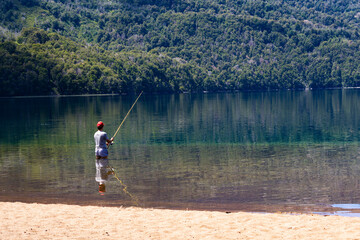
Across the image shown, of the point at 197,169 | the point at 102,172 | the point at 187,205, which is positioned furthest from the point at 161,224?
the point at 197,169

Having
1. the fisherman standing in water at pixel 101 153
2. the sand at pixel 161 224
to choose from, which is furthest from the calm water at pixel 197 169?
the sand at pixel 161 224

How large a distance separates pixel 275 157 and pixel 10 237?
18.0 metres

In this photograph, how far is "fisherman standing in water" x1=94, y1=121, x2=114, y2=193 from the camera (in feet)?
65.9

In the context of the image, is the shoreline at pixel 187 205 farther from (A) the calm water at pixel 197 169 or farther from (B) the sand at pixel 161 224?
(B) the sand at pixel 161 224

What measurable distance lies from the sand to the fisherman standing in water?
6.14 m

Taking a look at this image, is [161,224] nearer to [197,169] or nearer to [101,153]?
[101,153]

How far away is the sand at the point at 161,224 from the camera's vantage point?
420 inches

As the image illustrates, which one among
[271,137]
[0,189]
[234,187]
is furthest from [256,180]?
[271,137]

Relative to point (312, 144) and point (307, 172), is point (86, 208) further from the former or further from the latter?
point (312, 144)

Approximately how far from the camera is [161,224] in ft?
→ 38.6

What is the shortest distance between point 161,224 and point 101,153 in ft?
33.4

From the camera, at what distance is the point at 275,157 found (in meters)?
26.1

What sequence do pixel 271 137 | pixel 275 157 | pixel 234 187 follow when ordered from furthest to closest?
pixel 271 137 → pixel 275 157 → pixel 234 187

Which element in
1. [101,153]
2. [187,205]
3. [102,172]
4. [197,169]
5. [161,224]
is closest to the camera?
[161,224]
